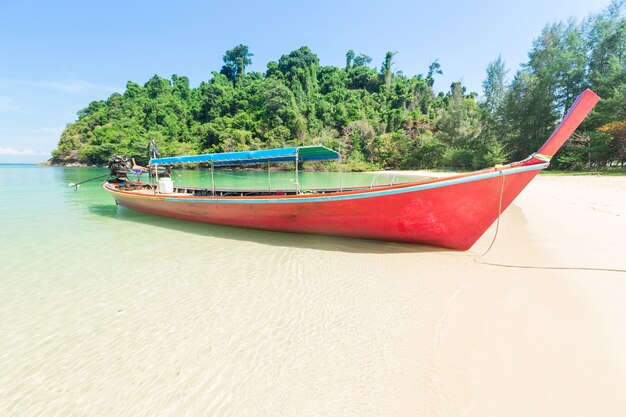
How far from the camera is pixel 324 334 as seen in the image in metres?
2.90

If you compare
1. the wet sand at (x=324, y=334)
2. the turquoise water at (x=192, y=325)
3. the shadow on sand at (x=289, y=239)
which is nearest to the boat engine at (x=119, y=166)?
the shadow on sand at (x=289, y=239)

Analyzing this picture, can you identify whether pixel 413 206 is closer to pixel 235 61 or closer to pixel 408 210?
pixel 408 210

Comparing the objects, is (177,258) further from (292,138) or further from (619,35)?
(292,138)

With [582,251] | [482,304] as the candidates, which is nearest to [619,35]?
[582,251]

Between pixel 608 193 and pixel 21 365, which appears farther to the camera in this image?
pixel 608 193

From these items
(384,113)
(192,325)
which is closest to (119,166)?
(192,325)

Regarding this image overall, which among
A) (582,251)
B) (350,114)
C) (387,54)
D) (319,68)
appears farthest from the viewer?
(319,68)

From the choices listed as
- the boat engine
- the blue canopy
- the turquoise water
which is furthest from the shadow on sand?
the boat engine

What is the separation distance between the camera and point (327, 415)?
1952 millimetres

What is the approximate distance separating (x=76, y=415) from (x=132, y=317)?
1.40 m

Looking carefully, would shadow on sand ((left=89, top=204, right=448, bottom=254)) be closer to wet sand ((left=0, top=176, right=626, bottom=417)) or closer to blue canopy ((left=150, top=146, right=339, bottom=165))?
wet sand ((left=0, top=176, right=626, bottom=417))

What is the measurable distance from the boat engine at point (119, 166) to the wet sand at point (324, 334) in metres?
7.15

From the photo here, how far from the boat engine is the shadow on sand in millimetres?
2884

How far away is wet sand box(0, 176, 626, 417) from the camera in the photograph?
2104 mm
